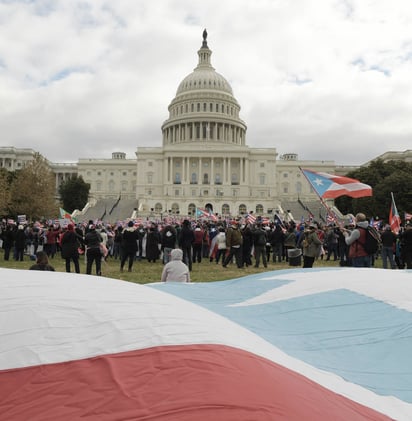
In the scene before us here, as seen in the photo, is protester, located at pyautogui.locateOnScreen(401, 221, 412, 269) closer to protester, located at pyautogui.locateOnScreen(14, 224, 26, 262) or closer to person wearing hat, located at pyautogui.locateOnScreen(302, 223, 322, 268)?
person wearing hat, located at pyautogui.locateOnScreen(302, 223, 322, 268)

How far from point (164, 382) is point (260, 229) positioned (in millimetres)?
14388

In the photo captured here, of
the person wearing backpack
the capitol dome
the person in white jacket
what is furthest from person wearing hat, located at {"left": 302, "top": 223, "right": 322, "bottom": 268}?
the capitol dome

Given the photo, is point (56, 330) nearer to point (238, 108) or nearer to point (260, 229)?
point (260, 229)

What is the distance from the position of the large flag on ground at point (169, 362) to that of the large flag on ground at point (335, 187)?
6.55m

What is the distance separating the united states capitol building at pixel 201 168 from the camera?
265 ft

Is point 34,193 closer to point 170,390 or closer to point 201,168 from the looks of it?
point 170,390

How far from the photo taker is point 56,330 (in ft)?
7.74

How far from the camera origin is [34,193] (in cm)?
3706

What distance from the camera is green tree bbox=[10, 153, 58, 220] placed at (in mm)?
36719

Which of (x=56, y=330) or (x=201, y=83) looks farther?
(x=201, y=83)

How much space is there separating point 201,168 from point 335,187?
267ft

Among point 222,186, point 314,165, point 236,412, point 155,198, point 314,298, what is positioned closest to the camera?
point 236,412

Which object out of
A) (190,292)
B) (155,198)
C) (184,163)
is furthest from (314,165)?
(190,292)

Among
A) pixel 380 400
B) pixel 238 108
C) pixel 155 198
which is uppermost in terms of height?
pixel 238 108
